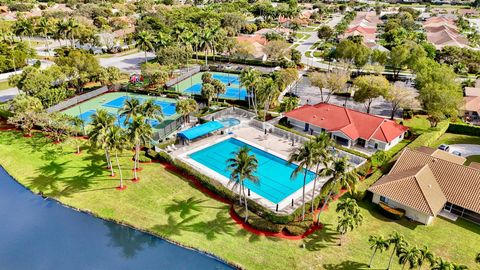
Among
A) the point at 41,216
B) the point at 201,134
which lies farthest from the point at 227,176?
the point at 41,216

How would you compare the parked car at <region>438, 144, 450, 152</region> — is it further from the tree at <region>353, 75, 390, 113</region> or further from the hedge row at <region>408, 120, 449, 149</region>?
the tree at <region>353, 75, 390, 113</region>

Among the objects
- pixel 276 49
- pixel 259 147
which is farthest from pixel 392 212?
pixel 276 49

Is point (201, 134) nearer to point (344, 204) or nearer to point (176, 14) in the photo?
point (344, 204)

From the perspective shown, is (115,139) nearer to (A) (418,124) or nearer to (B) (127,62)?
(A) (418,124)

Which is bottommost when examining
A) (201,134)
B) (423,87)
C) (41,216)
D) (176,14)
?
(41,216)

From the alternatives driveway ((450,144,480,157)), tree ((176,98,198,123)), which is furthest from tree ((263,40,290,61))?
driveway ((450,144,480,157))

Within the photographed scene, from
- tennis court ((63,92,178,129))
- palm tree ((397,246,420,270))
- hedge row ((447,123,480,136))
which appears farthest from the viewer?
tennis court ((63,92,178,129))
